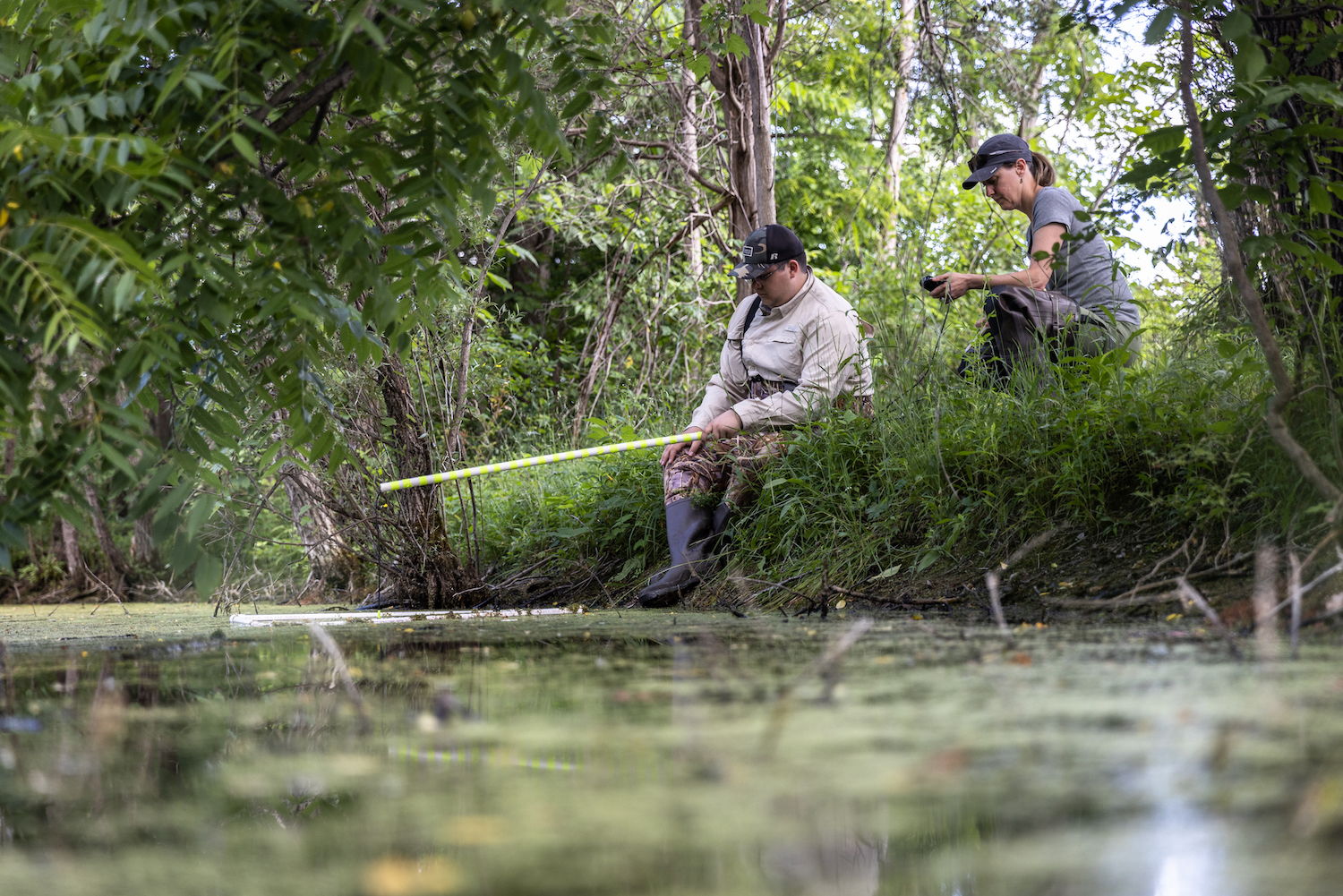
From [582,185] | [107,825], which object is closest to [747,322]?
[107,825]

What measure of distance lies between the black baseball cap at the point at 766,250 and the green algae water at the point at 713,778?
2.56 m

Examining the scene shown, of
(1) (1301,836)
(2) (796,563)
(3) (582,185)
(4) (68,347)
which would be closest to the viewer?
(1) (1301,836)

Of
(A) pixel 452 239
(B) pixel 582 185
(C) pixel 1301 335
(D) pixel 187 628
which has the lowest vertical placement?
(D) pixel 187 628

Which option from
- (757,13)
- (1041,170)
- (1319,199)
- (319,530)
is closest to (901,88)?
(1041,170)

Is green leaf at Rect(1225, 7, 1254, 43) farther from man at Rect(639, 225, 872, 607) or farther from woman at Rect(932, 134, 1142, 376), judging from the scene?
man at Rect(639, 225, 872, 607)

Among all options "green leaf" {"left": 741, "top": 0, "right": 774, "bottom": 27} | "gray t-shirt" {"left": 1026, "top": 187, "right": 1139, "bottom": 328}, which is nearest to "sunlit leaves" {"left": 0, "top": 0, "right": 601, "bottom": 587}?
"green leaf" {"left": 741, "top": 0, "right": 774, "bottom": 27}

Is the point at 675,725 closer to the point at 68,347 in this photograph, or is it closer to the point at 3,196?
the point at 68,347

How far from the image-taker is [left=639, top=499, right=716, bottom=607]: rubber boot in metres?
4.06

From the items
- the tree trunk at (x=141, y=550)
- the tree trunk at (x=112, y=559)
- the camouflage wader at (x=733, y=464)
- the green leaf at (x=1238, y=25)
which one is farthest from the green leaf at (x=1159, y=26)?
the tree trunk at (x=141, y=550)

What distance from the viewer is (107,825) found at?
1108mm

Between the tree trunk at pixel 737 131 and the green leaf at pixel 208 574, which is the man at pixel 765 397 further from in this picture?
the green leaf at pixel 208 574

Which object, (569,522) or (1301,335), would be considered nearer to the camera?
(1301,335)

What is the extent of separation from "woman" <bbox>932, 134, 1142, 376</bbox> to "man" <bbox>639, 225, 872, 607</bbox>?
1.53 ft

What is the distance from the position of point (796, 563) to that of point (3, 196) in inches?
101
